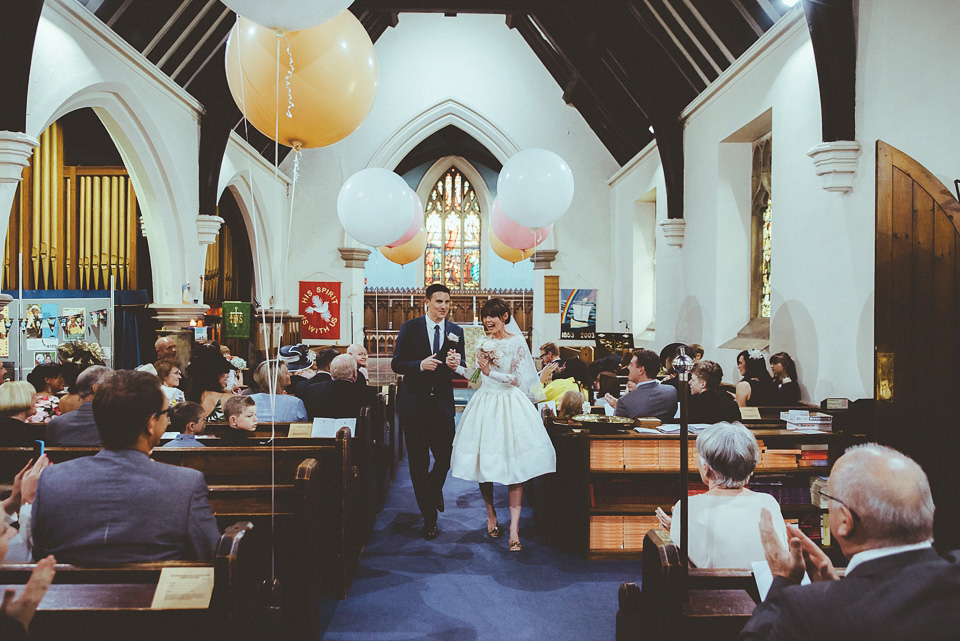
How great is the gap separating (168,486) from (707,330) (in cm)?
572

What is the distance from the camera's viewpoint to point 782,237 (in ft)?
16.3

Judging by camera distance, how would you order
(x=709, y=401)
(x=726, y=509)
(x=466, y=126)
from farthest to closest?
1. (x=466, y=126)
2. (x=709, y=401)
3. (x=726, y=509)

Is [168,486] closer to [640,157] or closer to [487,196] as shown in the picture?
[640,157]

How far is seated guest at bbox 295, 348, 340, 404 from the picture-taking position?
13.1ft

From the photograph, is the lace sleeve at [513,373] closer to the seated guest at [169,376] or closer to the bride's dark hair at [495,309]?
the bride's dark hair at [495,309]

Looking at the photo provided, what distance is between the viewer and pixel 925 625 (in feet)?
3.15

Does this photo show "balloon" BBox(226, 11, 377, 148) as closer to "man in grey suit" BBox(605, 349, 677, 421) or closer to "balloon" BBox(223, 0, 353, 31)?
"balloon" BBox(223, 0, 353, 31)

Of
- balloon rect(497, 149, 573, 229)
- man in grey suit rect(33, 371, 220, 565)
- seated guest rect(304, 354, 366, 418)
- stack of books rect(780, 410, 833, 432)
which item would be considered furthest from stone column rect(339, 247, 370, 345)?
man in grey suit rect(33, 371, 220, 565)

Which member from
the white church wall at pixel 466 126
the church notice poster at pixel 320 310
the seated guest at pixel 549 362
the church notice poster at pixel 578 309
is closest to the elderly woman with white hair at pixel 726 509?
the seated guest at pixel 549 362

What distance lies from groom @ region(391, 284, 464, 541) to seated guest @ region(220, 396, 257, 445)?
0.95 metres

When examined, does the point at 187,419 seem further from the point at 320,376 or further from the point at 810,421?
the point at 810,421

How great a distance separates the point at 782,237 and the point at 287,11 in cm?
407

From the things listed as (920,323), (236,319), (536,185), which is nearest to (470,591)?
(920,323)

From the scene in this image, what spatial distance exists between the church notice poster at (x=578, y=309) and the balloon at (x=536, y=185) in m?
5.24
